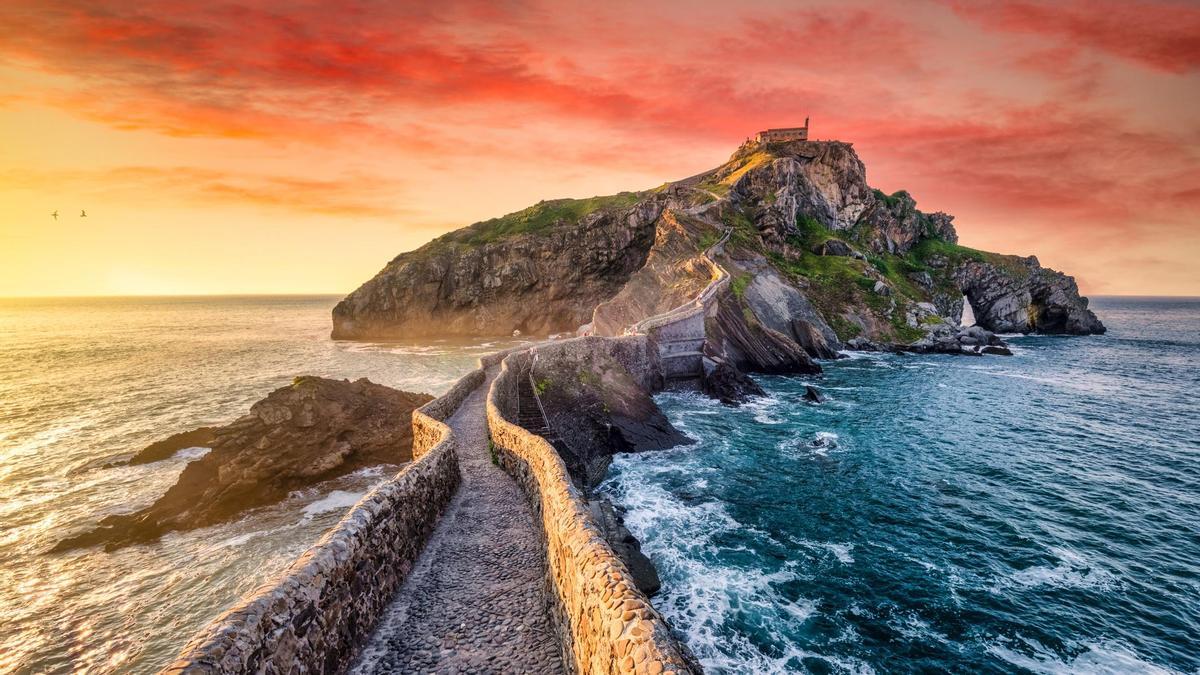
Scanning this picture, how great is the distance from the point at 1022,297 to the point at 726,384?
8501cm

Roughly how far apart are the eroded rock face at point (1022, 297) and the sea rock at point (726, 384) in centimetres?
7165

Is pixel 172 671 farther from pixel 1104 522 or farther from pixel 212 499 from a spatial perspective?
pixel 1104 522

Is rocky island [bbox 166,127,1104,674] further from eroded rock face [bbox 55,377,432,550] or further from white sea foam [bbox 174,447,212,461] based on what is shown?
white sea foam [bbox 174,447,212,461]

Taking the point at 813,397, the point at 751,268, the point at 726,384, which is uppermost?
the point at 751,268

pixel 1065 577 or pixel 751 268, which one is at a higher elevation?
pixel 751 268

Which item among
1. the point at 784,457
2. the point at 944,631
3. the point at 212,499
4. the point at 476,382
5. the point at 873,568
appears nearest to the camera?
the point at 944,631

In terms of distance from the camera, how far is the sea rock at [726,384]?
1646 inches

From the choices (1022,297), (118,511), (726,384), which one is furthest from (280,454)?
(1022,297)

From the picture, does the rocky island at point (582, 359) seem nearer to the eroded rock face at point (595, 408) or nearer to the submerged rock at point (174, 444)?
the eroded rock face at point (595, 408)

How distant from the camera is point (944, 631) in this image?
48.4 ft

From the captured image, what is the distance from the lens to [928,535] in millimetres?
20078

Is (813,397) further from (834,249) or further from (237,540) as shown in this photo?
(834,249)

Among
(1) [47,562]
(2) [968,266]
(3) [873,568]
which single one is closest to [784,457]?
(3) [873,568]

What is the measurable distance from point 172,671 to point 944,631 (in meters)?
19.4
